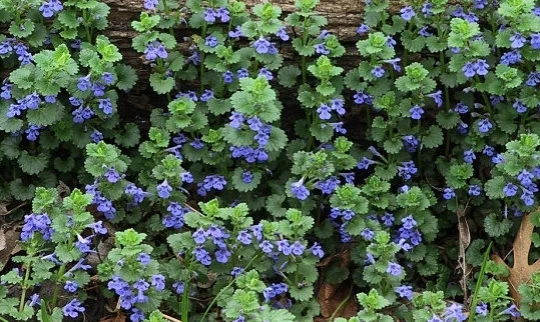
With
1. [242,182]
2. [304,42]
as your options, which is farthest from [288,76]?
[242,182]

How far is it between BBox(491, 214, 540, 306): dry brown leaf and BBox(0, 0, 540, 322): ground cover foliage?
13mm

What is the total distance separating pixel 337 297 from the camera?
551 centimetres

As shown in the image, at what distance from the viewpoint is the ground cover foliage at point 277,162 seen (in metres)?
4.95

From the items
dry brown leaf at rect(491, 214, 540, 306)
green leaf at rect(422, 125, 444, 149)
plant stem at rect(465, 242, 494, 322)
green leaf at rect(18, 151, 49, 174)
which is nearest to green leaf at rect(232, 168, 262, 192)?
green leaf at rect(422, 125, 444, 149)

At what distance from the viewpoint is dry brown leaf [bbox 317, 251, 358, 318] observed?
5402mm

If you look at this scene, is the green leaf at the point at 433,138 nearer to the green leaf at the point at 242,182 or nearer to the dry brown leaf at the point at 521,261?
the dry brown leaf at the point at 521,261

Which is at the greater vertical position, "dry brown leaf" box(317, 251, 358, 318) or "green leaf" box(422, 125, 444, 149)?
"green leaf" box(422, 125, 444, 149)

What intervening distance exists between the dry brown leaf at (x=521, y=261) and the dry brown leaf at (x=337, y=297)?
88cm

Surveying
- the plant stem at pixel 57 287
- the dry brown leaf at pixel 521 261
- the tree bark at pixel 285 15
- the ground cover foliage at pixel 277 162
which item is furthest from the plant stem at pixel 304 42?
the plant stem at pixel 57 287

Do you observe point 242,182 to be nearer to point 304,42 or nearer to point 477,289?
point 304,42

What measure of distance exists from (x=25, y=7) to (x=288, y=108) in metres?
1.67

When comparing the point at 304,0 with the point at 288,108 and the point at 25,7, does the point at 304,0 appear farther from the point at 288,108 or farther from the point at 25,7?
the point at 25,7

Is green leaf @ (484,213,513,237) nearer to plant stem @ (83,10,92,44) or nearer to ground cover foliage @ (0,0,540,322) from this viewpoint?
ground cover foliage @ (0,0,540,322)

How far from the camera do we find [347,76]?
18.2 ft
